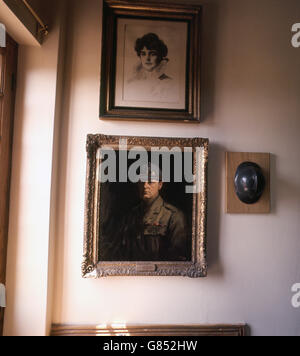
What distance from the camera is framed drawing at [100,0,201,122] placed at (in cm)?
136

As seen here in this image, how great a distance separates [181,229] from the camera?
1374 mm

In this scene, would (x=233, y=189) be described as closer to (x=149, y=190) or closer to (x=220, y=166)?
(x=220, y=166)

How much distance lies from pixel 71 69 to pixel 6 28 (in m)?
0.36

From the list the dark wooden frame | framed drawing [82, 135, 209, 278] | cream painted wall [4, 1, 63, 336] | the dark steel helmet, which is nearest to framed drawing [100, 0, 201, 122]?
framed drawing [82, 135, 209, 278]

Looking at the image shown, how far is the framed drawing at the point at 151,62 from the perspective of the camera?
4.46 feet

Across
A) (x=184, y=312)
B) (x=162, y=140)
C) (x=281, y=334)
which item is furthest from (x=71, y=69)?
(x=281, y=334)

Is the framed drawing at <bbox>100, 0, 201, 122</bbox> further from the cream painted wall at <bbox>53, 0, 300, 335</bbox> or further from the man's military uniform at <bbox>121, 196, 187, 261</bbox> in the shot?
the man's military uniform at <bbox>121, 196, 187, 261</bbox>

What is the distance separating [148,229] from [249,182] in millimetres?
672

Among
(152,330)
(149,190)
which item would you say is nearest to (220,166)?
(149,190)

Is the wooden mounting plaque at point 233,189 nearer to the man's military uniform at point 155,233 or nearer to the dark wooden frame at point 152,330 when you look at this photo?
the man's military uniform at point 155,233

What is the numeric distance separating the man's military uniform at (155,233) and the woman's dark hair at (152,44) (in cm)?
89

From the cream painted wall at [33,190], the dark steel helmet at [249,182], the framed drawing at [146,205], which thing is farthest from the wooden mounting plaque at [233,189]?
the cream painted wall at [33,190]

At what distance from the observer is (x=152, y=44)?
54.4 inches
